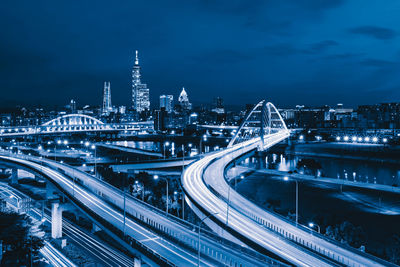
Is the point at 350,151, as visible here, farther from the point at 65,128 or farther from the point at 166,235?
the point at 65,128

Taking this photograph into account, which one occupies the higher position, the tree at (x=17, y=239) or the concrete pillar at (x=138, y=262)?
the concrete pillar at (x=138, y=262)

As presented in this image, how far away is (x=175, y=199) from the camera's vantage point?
83.5 feet

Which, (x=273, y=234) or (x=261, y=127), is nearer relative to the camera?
(x=273, y=234)

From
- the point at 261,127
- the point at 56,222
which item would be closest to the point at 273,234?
the point at 56,222

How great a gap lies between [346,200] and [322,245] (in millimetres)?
16725

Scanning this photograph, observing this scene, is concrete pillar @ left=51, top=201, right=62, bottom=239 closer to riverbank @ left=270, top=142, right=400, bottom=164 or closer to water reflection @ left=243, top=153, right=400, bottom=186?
water reflection @ left=243, top=153, right=400, bottom=186

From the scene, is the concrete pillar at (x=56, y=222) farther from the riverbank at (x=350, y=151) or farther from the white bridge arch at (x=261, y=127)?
the riverbank at (x=350, y=151)

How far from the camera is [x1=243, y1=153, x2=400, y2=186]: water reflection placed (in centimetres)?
3981

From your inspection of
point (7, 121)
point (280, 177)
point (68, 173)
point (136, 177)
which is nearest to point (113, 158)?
point (136, 177)

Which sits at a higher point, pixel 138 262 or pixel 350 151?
pixel 350 151

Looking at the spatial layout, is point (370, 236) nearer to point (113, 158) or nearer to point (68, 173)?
point (68, 173)

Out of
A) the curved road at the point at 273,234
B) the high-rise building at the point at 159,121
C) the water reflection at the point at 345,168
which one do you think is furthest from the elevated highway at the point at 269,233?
the high-rise building at the point at 159,121

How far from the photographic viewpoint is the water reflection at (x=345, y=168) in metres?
39.8

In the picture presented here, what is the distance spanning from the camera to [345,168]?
1870 inches
